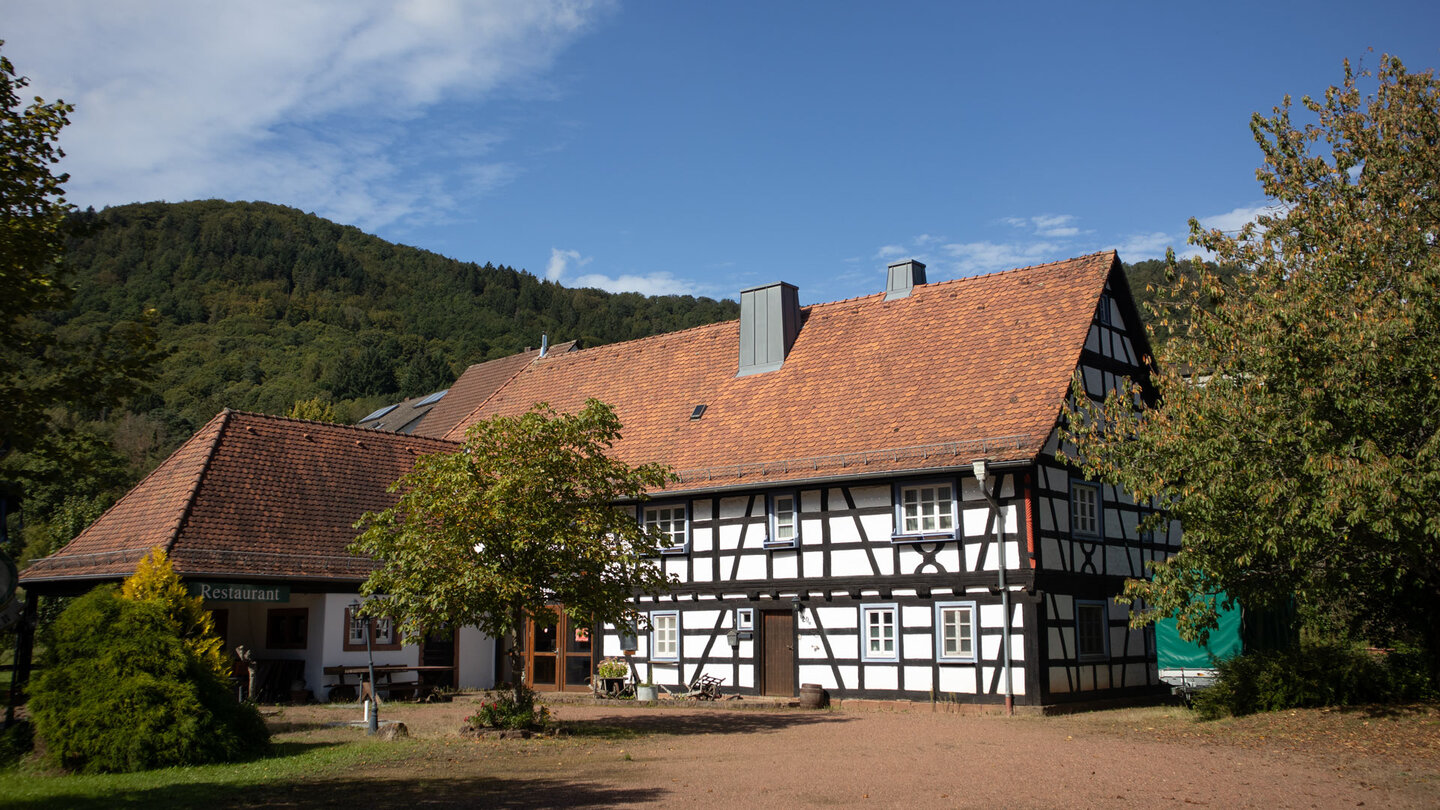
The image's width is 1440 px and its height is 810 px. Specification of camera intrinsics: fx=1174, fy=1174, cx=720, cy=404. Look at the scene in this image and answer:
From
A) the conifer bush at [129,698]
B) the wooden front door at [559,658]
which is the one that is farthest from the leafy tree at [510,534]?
the wooden front door at [559,658]

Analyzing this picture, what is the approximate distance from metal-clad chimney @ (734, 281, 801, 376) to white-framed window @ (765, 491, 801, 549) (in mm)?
4963

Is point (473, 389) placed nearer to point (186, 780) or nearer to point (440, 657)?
point (440, 657)

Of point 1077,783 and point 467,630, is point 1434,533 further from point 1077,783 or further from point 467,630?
point 467,630

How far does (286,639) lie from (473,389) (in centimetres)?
1812

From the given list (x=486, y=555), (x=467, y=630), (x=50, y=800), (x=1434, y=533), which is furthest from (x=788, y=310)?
(x=50, y=800)

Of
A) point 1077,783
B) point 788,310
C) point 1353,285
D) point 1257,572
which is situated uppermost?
point 788,310

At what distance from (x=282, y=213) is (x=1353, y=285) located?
10478 centimetres

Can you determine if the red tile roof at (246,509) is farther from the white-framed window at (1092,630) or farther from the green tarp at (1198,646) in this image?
the green tarp at (1198,646)

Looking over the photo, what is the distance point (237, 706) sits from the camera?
15.2 m

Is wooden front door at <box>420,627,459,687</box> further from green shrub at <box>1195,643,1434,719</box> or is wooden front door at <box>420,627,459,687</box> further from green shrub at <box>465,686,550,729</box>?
green shrub at <box>1195,643,1434,719</box>

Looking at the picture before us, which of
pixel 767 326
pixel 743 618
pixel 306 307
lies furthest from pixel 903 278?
pixel 306 307

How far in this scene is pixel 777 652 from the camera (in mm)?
23719

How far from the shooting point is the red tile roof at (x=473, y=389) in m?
39.2

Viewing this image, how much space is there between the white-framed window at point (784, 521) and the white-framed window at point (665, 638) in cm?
309
